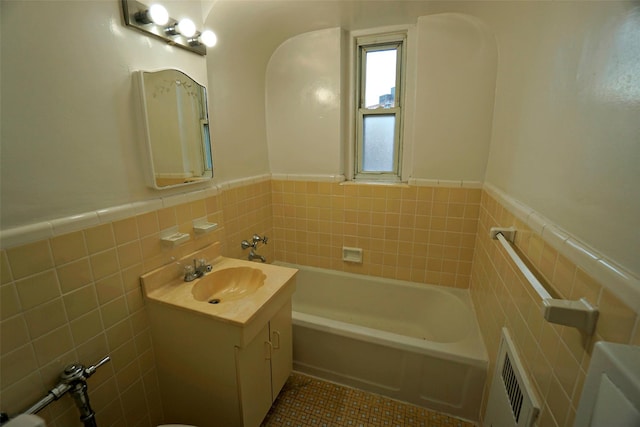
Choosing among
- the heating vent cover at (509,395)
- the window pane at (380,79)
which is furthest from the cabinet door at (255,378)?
the window pane at (380,79)

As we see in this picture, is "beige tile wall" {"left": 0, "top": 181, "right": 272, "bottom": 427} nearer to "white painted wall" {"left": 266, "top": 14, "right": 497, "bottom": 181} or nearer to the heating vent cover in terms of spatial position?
"white painted wall" {"left": 266, "top": 14, "right": 497, "bottom": 181}

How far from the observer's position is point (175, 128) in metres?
1.36

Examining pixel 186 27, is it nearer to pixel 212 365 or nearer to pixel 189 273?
pixel 189 273

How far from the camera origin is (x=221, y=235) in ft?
5.60

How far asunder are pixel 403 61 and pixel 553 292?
1818mm

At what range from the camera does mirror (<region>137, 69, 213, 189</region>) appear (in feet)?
3.98

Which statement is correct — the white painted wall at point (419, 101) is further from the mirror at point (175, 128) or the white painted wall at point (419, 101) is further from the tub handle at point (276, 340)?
the tub handle at point (276, 340)

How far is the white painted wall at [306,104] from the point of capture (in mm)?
2059

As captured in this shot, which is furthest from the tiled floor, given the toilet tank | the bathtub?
the toilet tank

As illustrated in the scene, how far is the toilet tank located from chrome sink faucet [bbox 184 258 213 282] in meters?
1.46

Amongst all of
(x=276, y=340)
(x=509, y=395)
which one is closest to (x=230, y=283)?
(x=276, y=340)

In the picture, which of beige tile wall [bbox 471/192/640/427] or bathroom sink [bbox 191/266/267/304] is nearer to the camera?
beige tile wall [bbox 471/192/640/427]

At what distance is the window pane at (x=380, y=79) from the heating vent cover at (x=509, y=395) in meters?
1.71

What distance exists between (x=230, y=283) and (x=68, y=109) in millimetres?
1049
